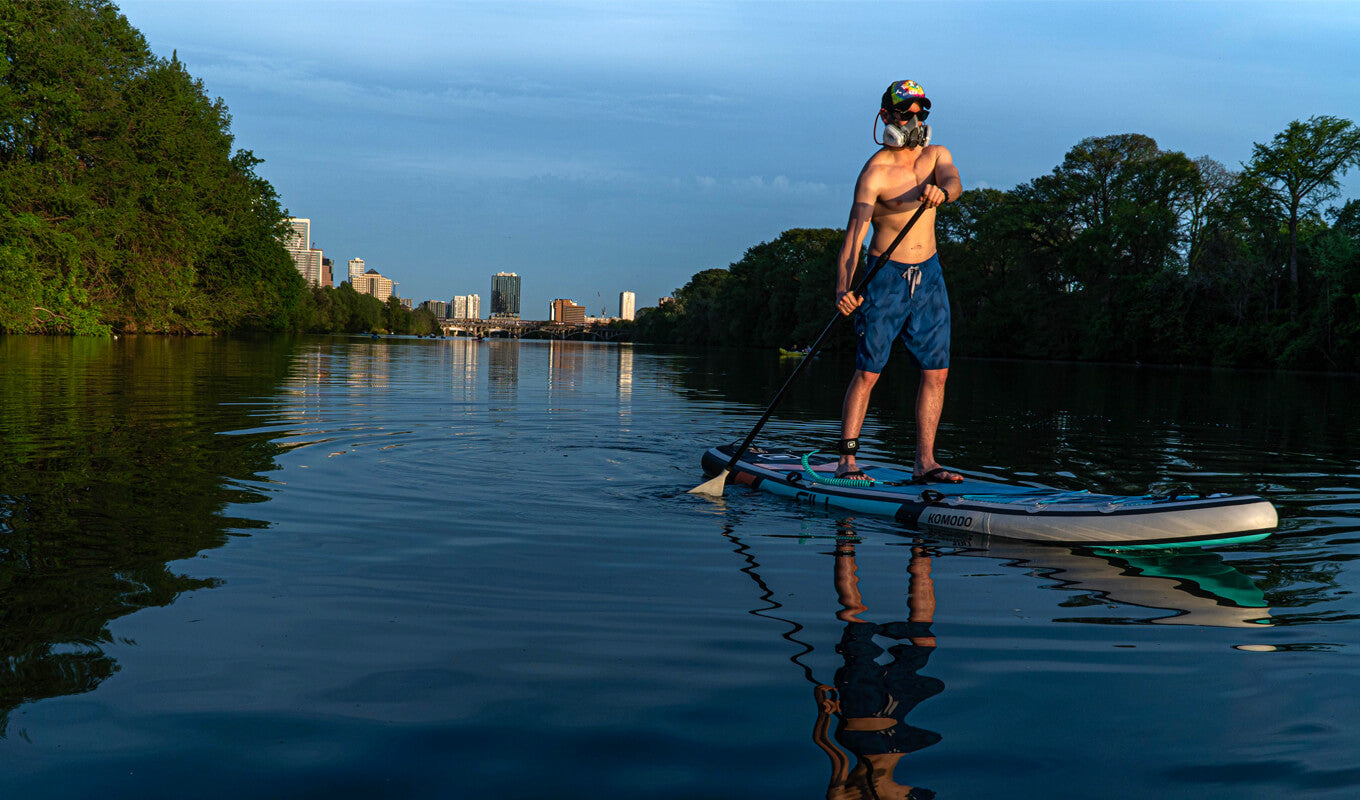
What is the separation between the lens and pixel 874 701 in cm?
279

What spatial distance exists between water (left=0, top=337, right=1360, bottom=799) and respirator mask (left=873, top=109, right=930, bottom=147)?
2.72 m

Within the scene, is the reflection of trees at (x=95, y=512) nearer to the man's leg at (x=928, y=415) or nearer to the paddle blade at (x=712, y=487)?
the paddle blade at (x=712, y=487)

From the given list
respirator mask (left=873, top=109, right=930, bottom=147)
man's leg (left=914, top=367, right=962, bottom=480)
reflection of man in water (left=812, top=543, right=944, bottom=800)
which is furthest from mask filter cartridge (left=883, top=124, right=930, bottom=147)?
A: reflection of man in water (left=812, top=543, right=944, bottom=800)

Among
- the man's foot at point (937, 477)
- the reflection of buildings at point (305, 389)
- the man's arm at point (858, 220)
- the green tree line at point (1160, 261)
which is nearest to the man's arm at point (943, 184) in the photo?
the man's arm at point (858, 220)

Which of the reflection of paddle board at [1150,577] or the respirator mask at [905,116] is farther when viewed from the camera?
the respirator mask at [905,116]

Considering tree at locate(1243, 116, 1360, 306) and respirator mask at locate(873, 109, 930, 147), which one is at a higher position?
tree at locate(1243, 116, 1360, 306)

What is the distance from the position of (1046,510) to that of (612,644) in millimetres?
3082

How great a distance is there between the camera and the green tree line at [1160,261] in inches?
1690

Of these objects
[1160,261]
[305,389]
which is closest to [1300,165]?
[1160,261]

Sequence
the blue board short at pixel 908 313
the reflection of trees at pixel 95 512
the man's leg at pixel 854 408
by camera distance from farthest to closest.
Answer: the man's leg at pixel 854 408
the blue board short at pixel 908 313
the reflection of trees at pixel 95 512

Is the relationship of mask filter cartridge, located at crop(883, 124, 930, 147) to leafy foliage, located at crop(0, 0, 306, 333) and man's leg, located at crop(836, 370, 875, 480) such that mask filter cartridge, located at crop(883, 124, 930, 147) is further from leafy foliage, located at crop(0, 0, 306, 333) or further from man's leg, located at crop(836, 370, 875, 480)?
leafy foliage, located at crop(0, 0, 306, 333)

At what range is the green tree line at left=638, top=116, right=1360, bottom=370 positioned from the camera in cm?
4294

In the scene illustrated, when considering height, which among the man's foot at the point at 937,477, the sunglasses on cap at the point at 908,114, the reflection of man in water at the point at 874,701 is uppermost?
the sunglasses on cap at the point at 908,114

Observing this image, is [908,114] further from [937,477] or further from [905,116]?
[937,477]
